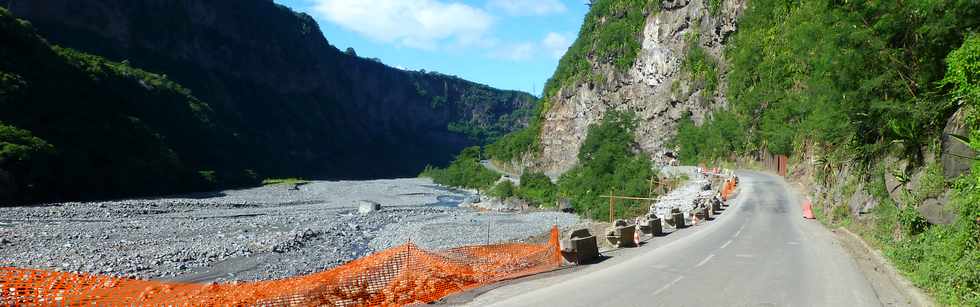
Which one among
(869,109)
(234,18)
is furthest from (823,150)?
(234,18)

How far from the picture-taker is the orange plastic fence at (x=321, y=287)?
895 cm

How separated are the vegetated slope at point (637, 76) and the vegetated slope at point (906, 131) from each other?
52.8 meters

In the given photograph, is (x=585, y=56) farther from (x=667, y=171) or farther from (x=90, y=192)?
(x=90, y=192)

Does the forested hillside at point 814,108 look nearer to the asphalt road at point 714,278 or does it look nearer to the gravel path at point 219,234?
the asphalt road at point 714,278

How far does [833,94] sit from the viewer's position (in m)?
21.2

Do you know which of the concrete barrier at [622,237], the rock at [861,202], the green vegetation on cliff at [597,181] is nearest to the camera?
the concrete barrier at [622,237]

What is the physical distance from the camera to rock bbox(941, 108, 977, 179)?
44.2 ft

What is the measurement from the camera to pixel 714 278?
1180 centimetres

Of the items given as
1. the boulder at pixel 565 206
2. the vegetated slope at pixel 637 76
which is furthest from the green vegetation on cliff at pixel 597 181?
the vegetated slope at pixel 637 76

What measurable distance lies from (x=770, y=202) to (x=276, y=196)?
2211 inches

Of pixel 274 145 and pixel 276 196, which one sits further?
pixel 274 145

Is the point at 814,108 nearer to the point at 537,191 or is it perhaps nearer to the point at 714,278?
the point at 714,278

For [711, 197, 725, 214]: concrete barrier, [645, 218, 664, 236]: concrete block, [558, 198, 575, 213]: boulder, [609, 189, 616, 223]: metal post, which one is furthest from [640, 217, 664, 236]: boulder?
[558, 198, 575, 213]: boulder

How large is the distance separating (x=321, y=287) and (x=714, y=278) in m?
7.85
